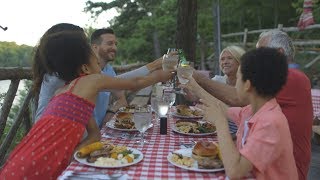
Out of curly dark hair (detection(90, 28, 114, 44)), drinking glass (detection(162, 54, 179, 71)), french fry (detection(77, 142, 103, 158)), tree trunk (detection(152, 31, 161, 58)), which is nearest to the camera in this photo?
french fry (detection(77, 142, 103, 158))

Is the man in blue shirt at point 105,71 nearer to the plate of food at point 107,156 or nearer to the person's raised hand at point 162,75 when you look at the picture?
the person's raised hand at point 162,75

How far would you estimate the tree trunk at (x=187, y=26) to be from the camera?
19.7 ft

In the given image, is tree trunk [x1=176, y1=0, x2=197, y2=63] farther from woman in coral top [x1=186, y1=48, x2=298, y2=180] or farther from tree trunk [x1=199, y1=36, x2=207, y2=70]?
tree trunk [x1=199, y1=36, x2=207, y2=70]

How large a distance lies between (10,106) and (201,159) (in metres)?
2.46

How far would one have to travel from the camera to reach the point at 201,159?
5.86 ft

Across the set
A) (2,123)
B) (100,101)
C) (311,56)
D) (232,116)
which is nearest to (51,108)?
(232,116)

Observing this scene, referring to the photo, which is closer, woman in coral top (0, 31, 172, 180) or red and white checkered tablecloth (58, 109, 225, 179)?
red and white checkered tablecloth (58, 109, 225, 179)

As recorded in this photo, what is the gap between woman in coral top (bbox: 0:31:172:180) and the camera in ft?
6.05

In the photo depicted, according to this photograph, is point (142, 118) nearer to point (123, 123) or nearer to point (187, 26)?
point (123, 123)

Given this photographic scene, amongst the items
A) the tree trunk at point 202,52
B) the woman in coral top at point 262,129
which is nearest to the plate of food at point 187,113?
the woman in coral top at point 262,129

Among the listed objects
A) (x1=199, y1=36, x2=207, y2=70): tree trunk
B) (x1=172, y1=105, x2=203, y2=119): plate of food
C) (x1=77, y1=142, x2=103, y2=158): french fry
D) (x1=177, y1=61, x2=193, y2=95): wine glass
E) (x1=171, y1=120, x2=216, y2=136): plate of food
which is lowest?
(x1=199, y1=36, x2=207, y2=70): tree trunk

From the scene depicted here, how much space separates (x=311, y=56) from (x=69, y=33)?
12.2 m

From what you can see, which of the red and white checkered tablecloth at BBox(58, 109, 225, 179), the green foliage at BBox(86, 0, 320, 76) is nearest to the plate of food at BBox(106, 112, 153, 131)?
the red and white checkered tablecloth at BBox(58, 109, 225, 179)

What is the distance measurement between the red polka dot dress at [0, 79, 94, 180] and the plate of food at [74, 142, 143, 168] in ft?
0.41
